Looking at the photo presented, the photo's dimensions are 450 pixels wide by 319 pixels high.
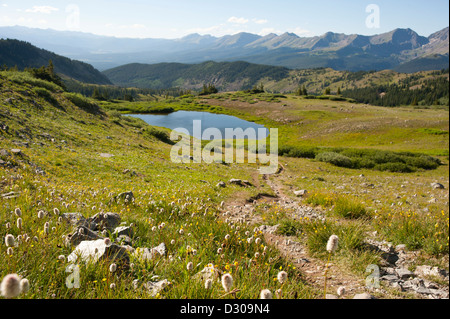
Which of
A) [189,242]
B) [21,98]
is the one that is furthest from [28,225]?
[21,98]

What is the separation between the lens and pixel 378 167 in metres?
32.2

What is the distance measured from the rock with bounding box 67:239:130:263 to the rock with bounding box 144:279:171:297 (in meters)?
0.69

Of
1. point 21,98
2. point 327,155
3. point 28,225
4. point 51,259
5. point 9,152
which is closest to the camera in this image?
point 51,259

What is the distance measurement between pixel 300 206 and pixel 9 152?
50.0ft

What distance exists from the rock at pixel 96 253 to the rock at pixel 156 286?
0.69m

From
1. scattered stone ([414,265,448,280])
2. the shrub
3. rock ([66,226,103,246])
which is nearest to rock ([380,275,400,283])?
scattered stone ([414,265,448,280])

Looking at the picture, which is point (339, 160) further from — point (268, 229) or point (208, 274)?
point (208, 274)

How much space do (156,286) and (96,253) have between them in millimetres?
1155

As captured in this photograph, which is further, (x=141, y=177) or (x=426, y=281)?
(x=141, y=177)

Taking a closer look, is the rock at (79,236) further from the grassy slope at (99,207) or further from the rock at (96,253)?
the rock at (96,253)

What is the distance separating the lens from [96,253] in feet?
13.3

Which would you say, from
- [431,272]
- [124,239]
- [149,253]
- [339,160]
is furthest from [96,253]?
[339,160]
